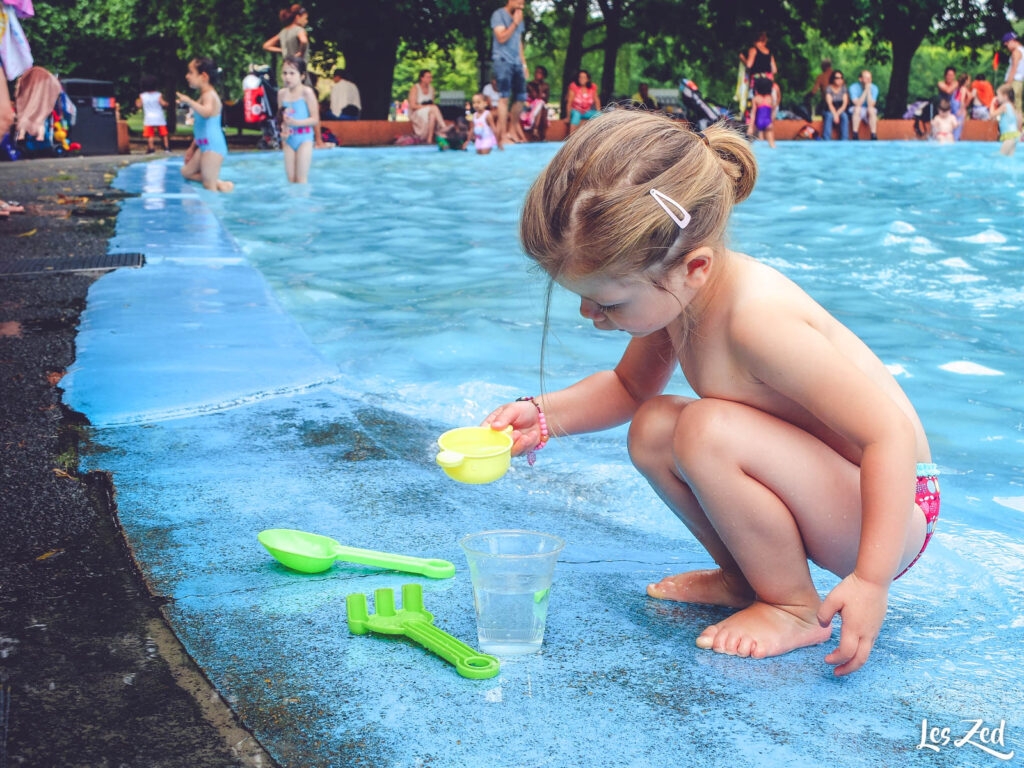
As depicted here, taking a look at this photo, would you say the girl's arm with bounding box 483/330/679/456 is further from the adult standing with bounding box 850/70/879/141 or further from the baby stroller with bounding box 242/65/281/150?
the adult standing with bounding box 850/70/879/141

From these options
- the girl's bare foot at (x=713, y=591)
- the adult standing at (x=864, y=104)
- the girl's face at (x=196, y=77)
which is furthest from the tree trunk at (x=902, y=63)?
the girl's bare foot at (x=713, y=591)

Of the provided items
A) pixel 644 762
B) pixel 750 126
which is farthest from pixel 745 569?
pixel 750 126

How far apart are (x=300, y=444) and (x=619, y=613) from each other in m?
1.27

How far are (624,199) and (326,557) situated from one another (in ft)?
3.23

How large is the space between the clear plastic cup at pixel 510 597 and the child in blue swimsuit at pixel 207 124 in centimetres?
907

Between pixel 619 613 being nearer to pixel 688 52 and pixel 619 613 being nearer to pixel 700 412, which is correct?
pixel 700 412

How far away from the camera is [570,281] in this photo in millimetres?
1964

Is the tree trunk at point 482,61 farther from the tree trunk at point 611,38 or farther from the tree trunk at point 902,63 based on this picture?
the tree trunk at point 902,63

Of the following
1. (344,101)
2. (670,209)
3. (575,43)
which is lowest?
(670,209)

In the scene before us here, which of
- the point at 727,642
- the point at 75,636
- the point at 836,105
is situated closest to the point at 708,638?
the point at 727,642

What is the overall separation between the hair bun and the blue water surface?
0.47 meters

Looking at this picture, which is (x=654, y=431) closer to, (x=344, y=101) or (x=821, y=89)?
(x=344, y=101)

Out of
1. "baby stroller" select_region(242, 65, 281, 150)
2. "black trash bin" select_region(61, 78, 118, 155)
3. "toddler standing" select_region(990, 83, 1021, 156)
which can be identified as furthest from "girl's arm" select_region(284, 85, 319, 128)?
"toddler standing" select_region(990, 83, 1021, 156)

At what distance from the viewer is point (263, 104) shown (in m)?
18.2
